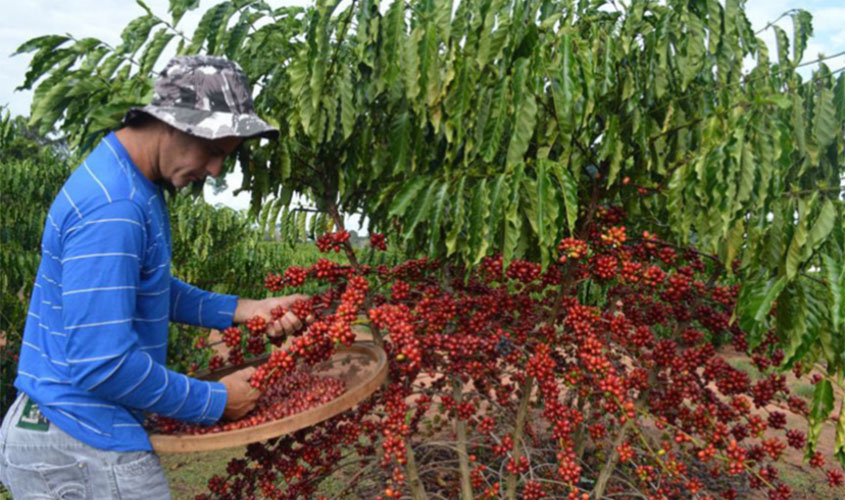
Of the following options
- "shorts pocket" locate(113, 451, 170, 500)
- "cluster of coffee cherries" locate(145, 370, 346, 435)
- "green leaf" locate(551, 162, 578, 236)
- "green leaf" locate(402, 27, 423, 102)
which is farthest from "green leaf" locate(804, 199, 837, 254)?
"shorts pocket" locate(113, 451, 170, 500)

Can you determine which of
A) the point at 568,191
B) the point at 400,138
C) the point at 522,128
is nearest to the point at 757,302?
the point at 568,191

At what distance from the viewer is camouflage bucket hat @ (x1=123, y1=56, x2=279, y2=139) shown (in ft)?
4.69

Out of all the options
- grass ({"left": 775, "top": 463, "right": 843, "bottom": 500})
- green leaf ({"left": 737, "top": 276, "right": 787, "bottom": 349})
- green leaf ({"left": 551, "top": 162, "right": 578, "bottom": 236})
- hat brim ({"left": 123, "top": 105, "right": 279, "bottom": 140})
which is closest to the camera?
hat brim ({"left": 123, "top": 105, "right": 279, "bottom": 140})

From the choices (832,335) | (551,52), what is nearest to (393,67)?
(551,52)

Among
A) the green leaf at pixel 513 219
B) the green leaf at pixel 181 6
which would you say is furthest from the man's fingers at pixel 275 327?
the green leaf at pixel 181 6

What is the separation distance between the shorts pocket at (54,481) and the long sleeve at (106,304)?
0.80 ft

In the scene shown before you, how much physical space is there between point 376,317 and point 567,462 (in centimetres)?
82

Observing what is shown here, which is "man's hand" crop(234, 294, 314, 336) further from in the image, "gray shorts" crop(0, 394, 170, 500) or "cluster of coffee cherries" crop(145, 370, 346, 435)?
"gray shorts" crop(0, 394, 170, 500)

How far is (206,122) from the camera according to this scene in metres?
1.44

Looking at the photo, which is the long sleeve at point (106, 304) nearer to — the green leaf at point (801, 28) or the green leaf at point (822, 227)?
the green leaf at point (822, 227)

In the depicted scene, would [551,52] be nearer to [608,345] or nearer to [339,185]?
[339,185]

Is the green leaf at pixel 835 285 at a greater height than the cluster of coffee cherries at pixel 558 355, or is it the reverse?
the green leaf at pixel 835 285

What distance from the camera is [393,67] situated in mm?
1796

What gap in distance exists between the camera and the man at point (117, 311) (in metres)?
1.32
